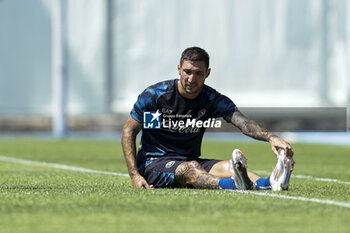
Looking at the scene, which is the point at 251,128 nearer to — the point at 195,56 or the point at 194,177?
the point at 194,177

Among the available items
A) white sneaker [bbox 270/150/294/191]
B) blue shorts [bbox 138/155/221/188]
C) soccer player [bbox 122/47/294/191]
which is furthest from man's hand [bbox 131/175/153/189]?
white sneaker [bbox 270/150/294/191]

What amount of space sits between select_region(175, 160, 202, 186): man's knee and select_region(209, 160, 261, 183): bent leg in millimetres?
224

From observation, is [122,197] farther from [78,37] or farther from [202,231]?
[78,37]

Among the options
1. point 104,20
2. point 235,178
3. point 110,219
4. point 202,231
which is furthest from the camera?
point 104,20

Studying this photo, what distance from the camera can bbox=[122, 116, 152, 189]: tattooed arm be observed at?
8.06 metres

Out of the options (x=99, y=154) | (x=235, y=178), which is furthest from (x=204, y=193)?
(x=99, y=154)

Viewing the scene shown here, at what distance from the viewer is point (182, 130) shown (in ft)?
27.5

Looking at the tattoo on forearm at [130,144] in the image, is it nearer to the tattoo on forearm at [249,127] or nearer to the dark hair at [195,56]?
the dark hair at [195,56]

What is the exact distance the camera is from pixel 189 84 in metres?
8.13

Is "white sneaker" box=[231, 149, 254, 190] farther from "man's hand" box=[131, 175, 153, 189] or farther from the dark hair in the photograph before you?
the dark hair

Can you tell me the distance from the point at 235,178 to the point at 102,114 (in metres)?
18.1

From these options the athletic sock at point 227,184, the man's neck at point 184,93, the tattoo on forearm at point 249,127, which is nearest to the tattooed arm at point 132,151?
the man's neck at point 184,93

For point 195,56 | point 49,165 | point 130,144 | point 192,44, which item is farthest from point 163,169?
point 192,44

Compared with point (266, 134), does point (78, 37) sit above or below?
below
